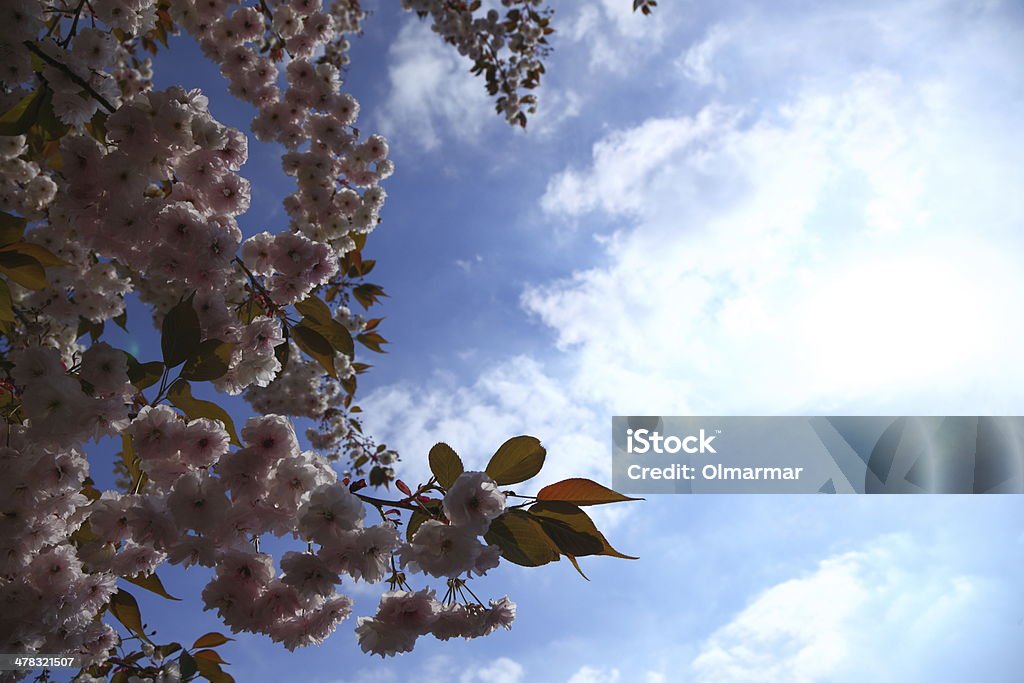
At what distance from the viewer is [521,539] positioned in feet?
4.07

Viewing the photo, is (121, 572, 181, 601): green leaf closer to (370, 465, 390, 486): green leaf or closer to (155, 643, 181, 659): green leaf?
(155, 643, 181, 659): green leaf

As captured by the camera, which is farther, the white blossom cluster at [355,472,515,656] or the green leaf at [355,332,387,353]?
the green leaf at [355,332,387,353]

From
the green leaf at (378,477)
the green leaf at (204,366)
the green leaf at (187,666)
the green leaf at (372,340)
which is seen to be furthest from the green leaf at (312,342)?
the green leaf at (378,477)

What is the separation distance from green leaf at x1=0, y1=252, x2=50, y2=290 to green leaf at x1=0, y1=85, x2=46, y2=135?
361 mm

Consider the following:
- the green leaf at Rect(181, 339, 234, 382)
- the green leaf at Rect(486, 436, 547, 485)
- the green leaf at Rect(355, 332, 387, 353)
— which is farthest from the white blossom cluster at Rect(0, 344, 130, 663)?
the green leaf at Rect(355, 332, 387, 353)

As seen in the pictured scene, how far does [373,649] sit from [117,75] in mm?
4863

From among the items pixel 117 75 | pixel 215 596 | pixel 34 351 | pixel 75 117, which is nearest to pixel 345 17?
pixel 117 75

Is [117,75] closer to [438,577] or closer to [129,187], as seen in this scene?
[129,187]

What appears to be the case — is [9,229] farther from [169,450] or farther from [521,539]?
[521,539]

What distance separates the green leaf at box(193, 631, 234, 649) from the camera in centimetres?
202

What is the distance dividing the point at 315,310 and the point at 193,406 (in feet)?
2.03

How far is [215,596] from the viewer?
1.28m

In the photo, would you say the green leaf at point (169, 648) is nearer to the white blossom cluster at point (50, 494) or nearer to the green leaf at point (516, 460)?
the white blossom cluster at point (50, 494)

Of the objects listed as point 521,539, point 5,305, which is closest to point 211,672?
point 5,305
